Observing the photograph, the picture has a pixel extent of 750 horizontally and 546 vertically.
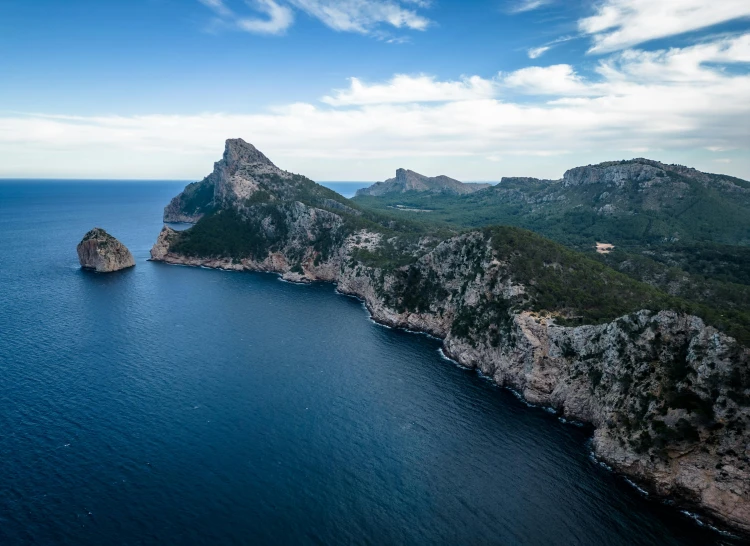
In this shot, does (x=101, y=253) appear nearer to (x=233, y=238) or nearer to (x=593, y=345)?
(x=233, y=238)

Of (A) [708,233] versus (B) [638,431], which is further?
(A) [708,233]

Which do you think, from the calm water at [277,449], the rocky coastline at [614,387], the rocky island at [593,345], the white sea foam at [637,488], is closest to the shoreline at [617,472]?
the white sea foam at [637,488]

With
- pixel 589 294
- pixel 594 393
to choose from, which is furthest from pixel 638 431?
pixel 589 294

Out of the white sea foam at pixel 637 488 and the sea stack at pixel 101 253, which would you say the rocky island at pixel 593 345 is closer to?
the white sea foam at pixel 637 488

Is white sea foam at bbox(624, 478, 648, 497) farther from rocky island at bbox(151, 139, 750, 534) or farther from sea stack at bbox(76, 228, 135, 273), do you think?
sea stack at bbox(76, 228, 135, 273)

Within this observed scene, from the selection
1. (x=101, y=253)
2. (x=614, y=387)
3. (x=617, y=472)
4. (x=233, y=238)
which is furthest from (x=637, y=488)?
(x=101, y=253)

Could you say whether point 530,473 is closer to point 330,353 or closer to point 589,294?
point 589,294
